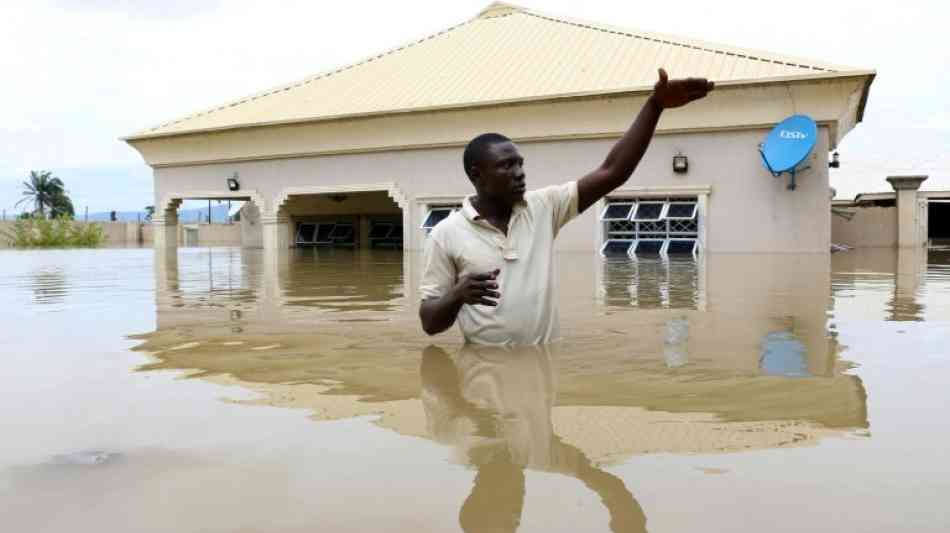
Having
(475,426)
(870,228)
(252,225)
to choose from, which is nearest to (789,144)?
(870,228)

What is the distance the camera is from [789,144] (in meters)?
15.2

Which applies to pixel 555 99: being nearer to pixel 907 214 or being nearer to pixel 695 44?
pixel 695 44

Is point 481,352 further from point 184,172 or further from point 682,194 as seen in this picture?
point 184,172

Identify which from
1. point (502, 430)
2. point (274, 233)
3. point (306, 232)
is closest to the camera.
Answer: point (502, 430)

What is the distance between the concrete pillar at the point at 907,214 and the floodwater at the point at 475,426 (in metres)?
17.6

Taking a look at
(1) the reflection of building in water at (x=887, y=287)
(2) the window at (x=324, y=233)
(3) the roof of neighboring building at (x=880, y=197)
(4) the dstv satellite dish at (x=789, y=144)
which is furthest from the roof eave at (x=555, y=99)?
(2) the window at (x=324, y=233)

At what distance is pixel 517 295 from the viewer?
13.1 ft

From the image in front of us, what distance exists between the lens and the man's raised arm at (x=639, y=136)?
384 cm

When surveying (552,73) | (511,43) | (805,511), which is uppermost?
(511,43)

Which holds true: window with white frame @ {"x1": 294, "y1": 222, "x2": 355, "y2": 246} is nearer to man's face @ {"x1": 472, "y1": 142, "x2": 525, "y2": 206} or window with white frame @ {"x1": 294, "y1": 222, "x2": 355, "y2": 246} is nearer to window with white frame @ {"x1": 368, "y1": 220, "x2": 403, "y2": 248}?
window with white frame @ {"x1": 368, "y1": 220, "x2": 403, "y2": 248}

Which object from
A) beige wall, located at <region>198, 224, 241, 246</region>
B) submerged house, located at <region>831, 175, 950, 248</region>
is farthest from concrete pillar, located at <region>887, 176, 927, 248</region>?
beige wall, located at <region>198, 224, 241, 246</region>

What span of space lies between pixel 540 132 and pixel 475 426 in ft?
51.0

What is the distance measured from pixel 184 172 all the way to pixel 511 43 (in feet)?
32.7

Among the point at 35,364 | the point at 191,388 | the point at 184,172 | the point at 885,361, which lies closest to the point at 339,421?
the point at 191,388
